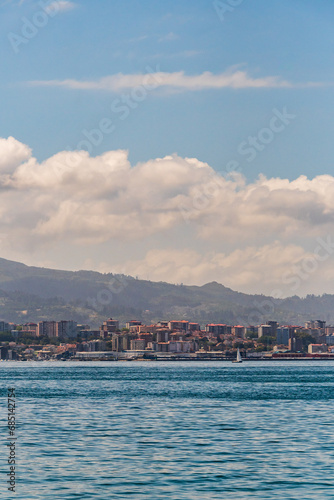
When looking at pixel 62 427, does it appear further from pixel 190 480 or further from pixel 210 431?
pixel 190 480

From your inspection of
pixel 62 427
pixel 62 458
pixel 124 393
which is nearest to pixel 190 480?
pixel 62 458

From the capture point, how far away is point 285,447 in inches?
1806

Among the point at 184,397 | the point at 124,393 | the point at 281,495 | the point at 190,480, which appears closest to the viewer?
the point at 281,495

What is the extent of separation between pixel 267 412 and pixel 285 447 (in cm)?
2310

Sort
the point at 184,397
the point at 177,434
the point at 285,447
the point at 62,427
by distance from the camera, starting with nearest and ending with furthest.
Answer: the point at 285,447, the point at 177,434, the point at 62,427, the point at 184,397

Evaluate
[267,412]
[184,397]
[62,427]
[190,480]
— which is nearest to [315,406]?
[267,412]

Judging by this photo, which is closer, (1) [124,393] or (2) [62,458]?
(2) [62,458]

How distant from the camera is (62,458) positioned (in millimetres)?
42094

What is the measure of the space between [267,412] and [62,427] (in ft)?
66.2

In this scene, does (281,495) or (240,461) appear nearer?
(281,495)

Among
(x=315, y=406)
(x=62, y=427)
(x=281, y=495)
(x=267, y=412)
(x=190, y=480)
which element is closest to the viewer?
(x=281, y=495)

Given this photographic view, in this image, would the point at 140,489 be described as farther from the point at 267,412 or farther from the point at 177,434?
the point at 267,412

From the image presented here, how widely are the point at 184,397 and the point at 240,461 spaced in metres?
49.3

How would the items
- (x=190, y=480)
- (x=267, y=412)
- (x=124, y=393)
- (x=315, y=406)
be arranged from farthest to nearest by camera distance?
1. (x=124, y=393)
2. (x=315, y=406)
3. (x=267, y=412)
4. (x=190, y=480)
